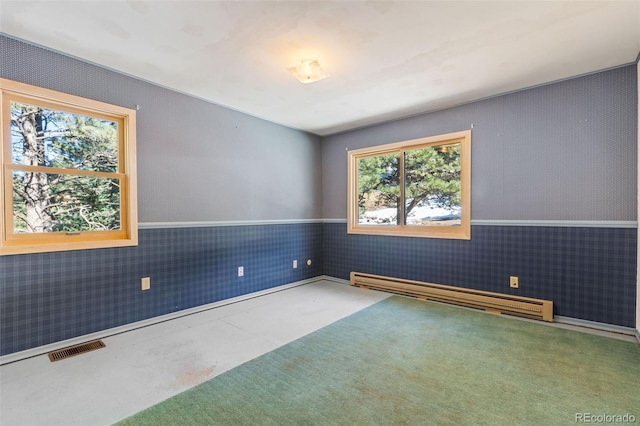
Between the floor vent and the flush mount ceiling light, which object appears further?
the flush mount ceiling light

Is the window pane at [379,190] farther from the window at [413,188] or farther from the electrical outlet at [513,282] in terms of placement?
the electrical outlet at [513,282]

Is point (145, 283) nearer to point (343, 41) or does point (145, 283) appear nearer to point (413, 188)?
point (343, 41)

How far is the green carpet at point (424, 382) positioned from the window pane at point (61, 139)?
2.16 m

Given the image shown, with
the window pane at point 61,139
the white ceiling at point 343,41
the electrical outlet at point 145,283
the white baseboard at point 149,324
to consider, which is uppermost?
the white ceiling at point 343,41

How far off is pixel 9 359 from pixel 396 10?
3.69 metres

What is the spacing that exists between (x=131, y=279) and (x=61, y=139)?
1361 millimetres

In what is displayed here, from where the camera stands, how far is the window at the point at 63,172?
2.28m

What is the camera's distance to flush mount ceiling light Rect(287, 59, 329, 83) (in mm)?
2492

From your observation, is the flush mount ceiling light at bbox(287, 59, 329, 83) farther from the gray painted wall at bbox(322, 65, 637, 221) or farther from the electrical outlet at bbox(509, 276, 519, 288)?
the electrical outlet at bbox(509, 276, 519, 288)

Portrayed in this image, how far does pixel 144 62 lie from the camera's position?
2580mm

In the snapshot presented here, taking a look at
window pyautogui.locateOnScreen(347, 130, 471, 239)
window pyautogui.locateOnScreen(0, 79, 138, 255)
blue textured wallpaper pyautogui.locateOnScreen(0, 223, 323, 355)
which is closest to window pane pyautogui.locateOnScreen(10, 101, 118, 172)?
window pyautogui.locateOnScreen(0, 79, 138, 255)

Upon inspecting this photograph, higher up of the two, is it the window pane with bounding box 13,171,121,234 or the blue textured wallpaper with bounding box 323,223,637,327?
the window pane with bounding box 13,171,121,234

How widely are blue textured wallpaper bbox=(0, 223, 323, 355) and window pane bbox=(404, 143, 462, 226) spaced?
1909 mm

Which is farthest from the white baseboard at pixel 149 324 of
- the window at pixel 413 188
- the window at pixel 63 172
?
the window at pixel 413 188
